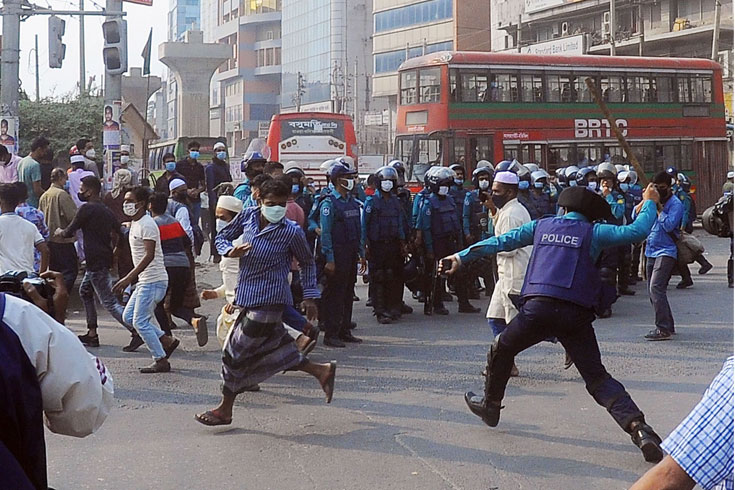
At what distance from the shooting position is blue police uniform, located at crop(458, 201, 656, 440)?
19.6 ft

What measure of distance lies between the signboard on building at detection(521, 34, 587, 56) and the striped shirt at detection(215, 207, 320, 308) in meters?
43.3

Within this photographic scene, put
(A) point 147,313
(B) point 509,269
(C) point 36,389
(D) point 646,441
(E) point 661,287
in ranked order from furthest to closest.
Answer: (E) point 661,287
(A) point 147,313
(B) point 509,269
(D) point 646,441
(C) point 36,389

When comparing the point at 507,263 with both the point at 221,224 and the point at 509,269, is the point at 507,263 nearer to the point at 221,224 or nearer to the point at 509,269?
the point at 509,269

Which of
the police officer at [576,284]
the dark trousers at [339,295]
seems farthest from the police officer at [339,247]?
the police officer at [576,284]

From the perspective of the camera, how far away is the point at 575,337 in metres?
6.10

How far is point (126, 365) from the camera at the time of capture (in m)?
8.99

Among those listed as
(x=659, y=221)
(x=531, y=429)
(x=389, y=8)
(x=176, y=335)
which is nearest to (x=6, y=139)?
(x=176, y=335)

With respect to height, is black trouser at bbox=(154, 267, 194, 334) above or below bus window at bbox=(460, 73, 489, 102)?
below

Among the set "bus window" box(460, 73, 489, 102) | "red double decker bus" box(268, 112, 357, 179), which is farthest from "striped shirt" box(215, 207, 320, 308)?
A: "red double decker bus" box(268, 112, 357, 179)

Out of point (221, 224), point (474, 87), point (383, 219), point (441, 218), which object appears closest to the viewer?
point (383, 219)

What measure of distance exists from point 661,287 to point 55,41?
524 inches

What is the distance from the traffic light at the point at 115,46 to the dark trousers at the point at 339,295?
668 centimetres

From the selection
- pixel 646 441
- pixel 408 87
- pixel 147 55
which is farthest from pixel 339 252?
pixel 408 87

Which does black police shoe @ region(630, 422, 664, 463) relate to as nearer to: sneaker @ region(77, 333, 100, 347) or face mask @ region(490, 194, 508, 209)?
face mask @ region(490, 194, 508, 209)
